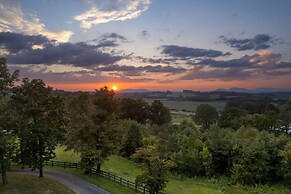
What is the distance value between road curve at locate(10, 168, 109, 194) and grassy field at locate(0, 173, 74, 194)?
4.53 ft

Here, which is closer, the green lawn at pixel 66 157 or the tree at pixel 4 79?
the tree at pixel 4 79

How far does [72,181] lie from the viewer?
1714 inches

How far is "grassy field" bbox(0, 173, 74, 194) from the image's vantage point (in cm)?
3781

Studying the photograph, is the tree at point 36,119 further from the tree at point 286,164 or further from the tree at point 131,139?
the tree at point 286,164

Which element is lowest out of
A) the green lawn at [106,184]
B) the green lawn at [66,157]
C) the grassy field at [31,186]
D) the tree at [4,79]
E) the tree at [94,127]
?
the green lawn at [106,184]

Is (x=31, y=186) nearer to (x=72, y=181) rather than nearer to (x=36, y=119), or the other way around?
(x=72, y=181)

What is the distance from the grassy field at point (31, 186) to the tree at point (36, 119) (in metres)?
2.18

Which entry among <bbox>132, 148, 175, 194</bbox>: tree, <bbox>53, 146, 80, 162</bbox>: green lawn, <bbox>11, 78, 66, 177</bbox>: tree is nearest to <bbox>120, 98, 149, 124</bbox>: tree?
<bbox>53, 146, 80, 162</bbox>: green lawn

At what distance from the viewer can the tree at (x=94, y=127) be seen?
Answer: 1812 inches

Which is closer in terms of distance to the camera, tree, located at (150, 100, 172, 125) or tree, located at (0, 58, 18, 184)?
tree, located at (0, 58, 18, 184)

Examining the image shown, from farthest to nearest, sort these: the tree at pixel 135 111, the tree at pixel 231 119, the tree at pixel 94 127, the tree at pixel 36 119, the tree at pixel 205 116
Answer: the tree at pixel 205 116, the tree at pixel 135 111, the tree at pixel 231 119, the tree at pixel 94 127, the tree at pixel 36 119

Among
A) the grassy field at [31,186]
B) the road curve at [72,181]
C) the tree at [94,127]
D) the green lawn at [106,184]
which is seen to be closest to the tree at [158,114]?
the tree at [94,127]

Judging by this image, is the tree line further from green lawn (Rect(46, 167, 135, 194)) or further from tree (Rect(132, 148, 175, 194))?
green lawn (Rect(46, 167, 135, 194))

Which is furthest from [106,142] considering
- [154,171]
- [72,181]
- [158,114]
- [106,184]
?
[158,114]
